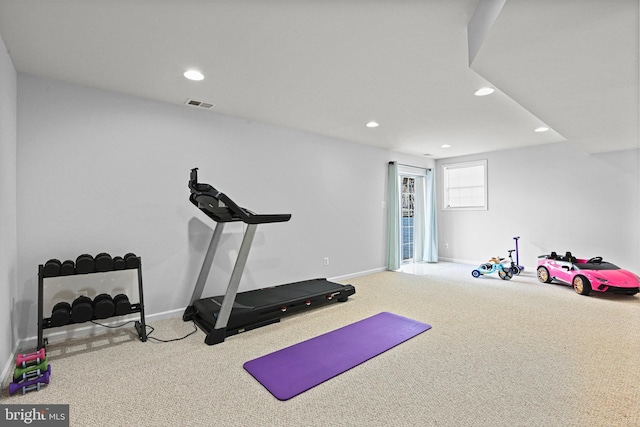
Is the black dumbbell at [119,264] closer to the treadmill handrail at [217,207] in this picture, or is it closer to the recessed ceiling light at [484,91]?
the treadmill handrail at [217,207]

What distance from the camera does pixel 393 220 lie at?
5965 mm

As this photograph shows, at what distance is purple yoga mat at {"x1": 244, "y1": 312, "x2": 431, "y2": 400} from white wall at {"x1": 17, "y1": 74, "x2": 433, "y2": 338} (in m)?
1.58

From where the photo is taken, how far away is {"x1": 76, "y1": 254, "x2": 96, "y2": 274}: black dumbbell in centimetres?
261

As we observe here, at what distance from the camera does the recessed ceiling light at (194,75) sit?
2723mm

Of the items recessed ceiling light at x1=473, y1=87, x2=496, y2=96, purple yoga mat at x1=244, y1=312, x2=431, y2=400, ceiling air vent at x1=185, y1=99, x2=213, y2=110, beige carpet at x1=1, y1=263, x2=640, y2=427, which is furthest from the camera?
ceiling air vent at x1=185, y1=99, x2=213, y2=110

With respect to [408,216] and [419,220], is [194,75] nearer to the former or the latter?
[408,216]

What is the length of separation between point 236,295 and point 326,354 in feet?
4.48

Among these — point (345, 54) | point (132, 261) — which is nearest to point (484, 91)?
point (345, 54)

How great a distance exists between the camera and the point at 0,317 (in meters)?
2.12

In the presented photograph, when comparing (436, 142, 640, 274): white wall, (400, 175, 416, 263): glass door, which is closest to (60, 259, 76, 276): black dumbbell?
(400, 175, 416, 263): glass door

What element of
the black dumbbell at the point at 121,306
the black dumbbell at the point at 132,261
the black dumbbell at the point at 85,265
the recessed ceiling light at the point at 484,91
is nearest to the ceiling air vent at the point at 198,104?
the black dumbbell at the point at 132,261

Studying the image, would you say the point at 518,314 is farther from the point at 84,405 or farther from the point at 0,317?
the point at 0,317

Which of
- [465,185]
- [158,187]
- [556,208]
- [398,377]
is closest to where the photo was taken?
[398,377]

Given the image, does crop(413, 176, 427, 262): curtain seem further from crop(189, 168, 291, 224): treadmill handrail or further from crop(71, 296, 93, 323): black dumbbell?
crop(71, 296, 93, 323): black dumbbell
